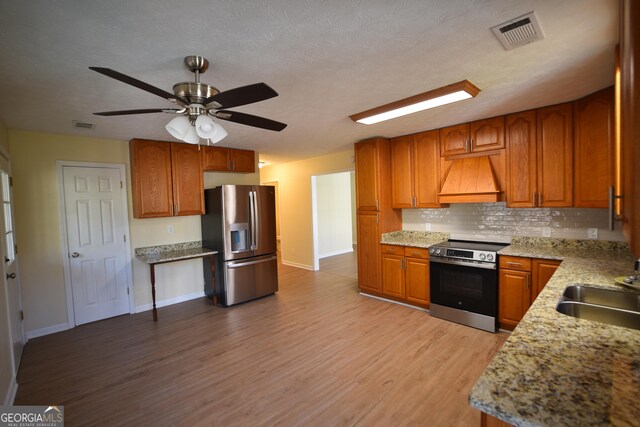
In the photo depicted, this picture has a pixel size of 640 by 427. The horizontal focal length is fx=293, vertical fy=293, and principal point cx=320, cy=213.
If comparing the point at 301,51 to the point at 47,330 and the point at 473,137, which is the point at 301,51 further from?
the point at 47,330

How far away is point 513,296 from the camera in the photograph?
10.0 ft

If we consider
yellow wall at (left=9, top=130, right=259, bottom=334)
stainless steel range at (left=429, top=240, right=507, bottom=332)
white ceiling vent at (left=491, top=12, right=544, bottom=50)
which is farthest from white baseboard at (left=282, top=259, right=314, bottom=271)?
white ceiling vent at (left=491, top=12, right=544, bottom=50)

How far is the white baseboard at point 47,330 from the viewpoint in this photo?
3400 millimetres

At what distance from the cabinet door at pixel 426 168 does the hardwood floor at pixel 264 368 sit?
1.51 metres

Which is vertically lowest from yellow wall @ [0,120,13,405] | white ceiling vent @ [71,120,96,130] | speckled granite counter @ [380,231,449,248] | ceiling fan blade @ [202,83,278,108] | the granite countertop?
yellow wall @ [0,120,13,405]

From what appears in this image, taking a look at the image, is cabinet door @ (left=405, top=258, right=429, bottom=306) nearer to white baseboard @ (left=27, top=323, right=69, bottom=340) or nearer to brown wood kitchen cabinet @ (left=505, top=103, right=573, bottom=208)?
brown wood kitchen cabinet @ (left=505, top=103, right=573, bottom=208)

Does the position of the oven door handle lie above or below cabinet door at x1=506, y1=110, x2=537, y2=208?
below

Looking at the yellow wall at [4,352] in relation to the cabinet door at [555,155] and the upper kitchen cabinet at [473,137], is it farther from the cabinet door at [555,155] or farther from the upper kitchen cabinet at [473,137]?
the cabinet door at [555,155]

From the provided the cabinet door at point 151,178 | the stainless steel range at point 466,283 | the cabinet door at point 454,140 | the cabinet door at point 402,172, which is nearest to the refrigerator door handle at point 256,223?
the cabinet door at point 151,178

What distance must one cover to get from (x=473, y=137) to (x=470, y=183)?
56 centimetres

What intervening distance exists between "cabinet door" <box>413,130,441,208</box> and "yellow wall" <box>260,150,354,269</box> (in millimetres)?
1901

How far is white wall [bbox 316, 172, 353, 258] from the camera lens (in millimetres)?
7711

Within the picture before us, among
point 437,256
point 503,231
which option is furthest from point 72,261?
point 503,231

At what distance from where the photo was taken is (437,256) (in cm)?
355
